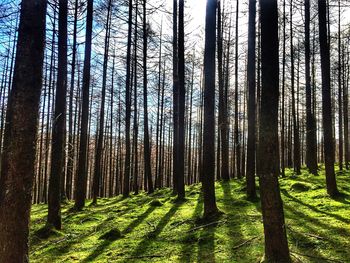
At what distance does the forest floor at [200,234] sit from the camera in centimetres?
596

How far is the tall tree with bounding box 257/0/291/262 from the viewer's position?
15.7 ft

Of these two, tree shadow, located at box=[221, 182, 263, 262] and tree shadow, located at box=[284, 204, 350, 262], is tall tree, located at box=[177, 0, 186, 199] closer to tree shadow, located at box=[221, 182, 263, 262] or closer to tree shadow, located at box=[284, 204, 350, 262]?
tree shadow, located at box=[221, 182, 263, 262]

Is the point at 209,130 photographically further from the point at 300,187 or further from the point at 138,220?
the point at 300,187

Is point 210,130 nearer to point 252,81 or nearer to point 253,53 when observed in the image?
point 252,81

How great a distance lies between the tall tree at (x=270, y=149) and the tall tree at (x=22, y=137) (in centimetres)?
330

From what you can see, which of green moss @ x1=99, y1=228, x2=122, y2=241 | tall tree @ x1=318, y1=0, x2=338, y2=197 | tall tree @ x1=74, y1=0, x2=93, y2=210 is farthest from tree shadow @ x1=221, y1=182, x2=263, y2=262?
tall tree @ x1=74, y1=0, x2=93, y2=210

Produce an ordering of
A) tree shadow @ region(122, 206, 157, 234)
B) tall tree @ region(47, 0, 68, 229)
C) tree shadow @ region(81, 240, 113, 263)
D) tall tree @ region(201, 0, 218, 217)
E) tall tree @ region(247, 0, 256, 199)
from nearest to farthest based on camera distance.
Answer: tree shadow @ region(81, 240, 113, 263) → tall tree @ region(201, 0, 218, 217) → tall tree @ region(47, 0, 68, 229) → tree shadow @ region(122, 206, 157, 234) → tall tree @ region(247, 0, 256, 199)

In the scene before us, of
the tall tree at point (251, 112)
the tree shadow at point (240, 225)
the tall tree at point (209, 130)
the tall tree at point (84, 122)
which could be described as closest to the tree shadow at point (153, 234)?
the tall tree at point (209, 130)

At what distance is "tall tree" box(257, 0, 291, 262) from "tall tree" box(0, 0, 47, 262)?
10.8ft

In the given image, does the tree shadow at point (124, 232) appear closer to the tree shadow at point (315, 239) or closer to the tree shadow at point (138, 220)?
the tree shadow at point (138, 220)

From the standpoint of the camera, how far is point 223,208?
982 cm

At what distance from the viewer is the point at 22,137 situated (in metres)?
3.69

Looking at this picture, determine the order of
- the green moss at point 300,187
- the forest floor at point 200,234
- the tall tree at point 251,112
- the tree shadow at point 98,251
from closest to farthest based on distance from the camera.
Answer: the forest floor at point 200,234
the tree shadow at point 98,251
the tall tree at point 251,112
the green moss at point 300,187

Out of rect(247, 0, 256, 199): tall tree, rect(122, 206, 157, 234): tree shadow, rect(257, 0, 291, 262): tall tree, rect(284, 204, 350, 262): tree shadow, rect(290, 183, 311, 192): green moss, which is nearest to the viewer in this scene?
rect(257, 0, 291, 262): tall tree
